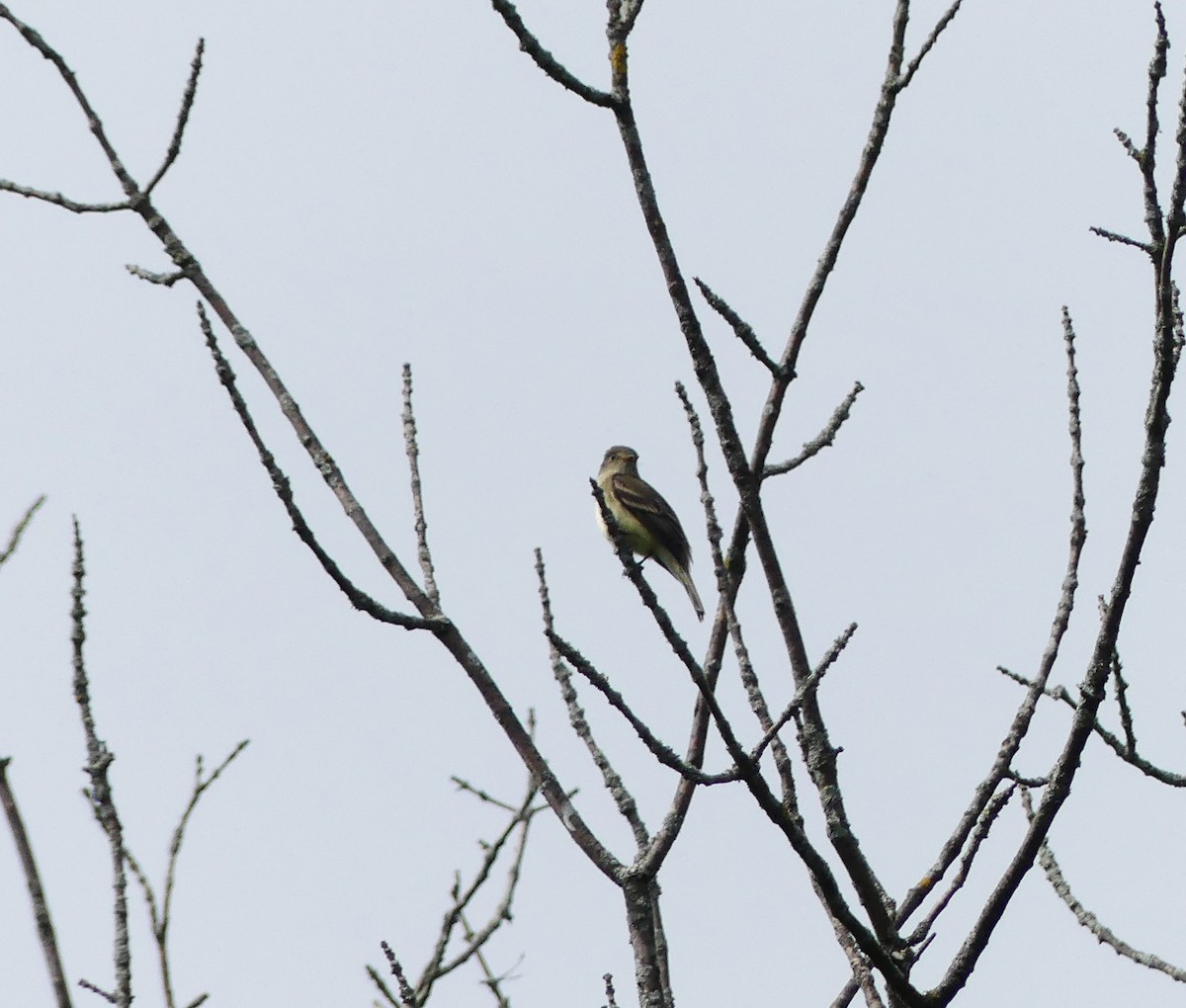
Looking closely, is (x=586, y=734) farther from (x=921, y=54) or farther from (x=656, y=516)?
(x=656, y=516)

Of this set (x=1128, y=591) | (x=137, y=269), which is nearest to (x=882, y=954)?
(x=1128, y=591)

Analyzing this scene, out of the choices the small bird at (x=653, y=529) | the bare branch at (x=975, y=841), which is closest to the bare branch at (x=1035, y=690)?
the bare branch at (x=975, y=841)

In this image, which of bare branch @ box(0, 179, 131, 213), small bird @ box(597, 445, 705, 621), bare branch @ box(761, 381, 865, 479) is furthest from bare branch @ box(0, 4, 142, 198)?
small bird @ box(597, 445, 705, 621)

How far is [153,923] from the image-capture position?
4391mm

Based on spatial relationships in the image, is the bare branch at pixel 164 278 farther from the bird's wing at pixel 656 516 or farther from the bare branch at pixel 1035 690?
the bird's wing at pixel 656 516

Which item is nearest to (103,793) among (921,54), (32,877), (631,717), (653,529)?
(32,877)

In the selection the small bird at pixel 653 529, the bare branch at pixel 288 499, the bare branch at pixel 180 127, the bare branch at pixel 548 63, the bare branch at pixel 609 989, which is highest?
the small bird at pixel 653 529

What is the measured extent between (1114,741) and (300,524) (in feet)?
6.92

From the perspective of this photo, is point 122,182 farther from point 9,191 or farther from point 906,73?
point 906,73

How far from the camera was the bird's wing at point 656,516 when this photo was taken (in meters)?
13.7

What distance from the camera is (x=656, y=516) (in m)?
13.8

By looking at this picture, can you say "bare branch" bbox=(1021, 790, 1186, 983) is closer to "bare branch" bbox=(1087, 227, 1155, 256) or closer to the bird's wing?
"bare branch" bbox=(1087, 227, 1155, 256)

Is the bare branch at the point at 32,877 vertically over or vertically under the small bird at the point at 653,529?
under

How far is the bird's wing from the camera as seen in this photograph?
13727mm
